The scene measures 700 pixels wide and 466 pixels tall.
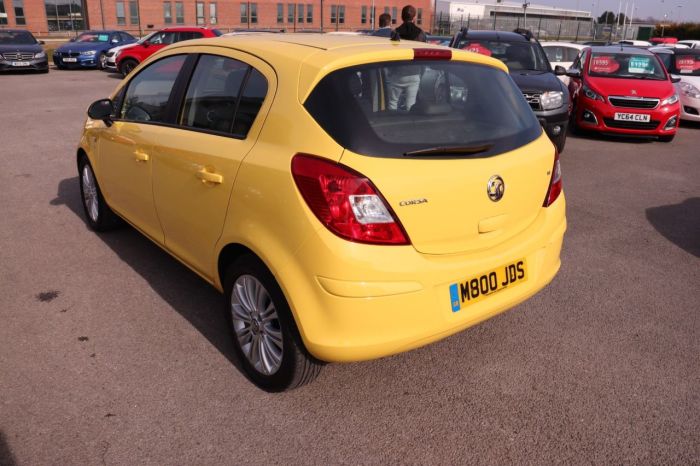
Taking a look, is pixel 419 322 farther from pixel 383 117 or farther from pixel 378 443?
pixel 383 117

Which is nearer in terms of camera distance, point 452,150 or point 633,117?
point 452,150

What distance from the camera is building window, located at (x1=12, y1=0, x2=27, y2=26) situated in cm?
5694

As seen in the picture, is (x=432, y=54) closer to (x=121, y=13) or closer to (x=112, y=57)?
(x=112, y=57)

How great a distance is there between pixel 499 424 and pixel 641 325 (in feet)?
5.13

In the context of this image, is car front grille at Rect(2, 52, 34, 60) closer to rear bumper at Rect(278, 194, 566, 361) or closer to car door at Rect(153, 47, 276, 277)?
car door at Rect(153, 47, 276, 277)

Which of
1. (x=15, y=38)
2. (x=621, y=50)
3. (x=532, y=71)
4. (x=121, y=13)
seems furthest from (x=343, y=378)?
(x=121, y=13)

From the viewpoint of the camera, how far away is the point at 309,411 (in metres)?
2.99

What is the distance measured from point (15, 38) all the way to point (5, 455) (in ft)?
74.4

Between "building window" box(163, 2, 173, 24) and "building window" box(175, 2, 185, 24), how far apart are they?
64 centimetres

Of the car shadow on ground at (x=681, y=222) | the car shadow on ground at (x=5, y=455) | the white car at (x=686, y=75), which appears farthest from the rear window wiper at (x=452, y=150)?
the white car at (x=686, y=75)

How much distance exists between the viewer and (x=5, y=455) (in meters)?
2.64

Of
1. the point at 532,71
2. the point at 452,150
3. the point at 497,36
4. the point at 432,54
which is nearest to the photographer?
the point at 452,150

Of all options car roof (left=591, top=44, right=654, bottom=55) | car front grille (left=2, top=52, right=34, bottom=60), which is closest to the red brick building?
car front grille (left=2, top=52, right=34, bottom=60)

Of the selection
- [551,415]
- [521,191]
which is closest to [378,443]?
[551,415]
